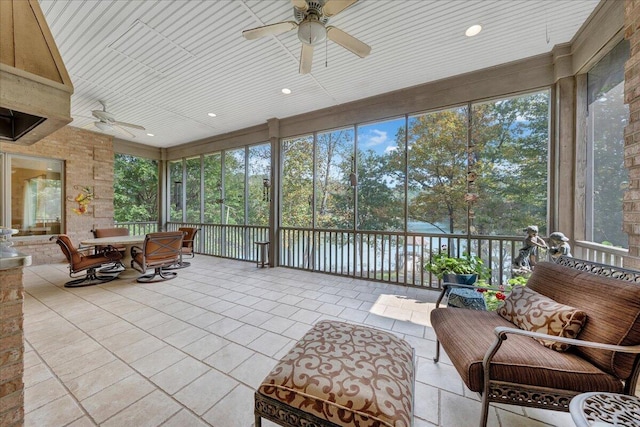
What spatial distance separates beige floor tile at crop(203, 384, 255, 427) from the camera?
55.1 inches

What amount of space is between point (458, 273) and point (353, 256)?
1.87 m

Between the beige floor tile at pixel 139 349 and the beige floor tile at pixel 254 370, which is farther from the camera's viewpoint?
the beige floor tile at pixel 139 349

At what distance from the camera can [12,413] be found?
3.69ft

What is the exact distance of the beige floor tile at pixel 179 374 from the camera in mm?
1688

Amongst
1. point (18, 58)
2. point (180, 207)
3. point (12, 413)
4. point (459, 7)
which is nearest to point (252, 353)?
point (12, 413)

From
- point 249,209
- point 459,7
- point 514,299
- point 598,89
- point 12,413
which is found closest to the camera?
point 12,413

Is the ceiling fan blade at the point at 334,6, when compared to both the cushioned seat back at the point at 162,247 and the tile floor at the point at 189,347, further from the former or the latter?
the cushioned seat back at the point at 162,247

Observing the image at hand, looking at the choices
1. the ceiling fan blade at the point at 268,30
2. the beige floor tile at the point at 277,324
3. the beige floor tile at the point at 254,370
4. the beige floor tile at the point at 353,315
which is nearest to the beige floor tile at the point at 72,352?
the beige floor tile at the point at 254,370

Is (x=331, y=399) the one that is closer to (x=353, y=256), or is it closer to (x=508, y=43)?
(x=353, y=256)

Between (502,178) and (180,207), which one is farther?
(180,207)

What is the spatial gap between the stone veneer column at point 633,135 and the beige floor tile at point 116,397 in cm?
349

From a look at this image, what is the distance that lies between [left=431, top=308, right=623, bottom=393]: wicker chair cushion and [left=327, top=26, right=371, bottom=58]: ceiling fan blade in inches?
102

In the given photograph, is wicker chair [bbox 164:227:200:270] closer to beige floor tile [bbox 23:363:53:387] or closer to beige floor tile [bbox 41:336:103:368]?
beige floor tile [bbox 41:336:103:368]

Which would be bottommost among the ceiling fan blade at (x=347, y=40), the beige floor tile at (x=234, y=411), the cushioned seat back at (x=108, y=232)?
the beige floor tile at (x=234, y=411)
